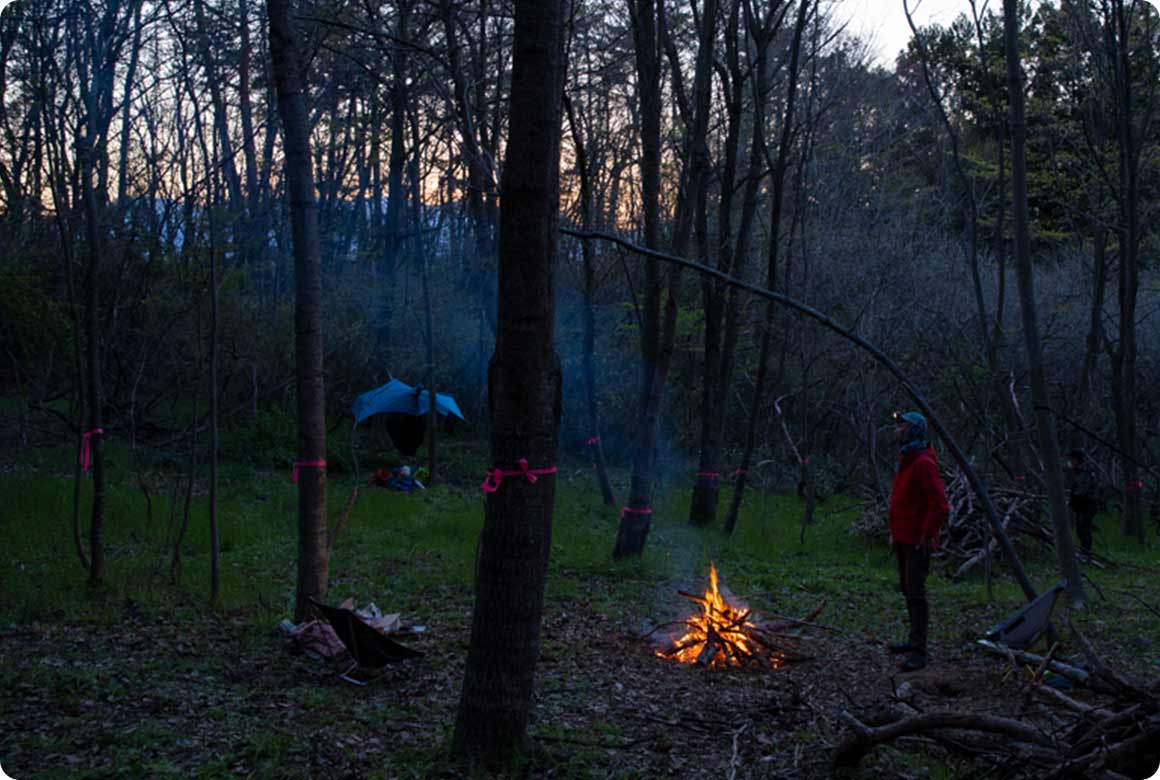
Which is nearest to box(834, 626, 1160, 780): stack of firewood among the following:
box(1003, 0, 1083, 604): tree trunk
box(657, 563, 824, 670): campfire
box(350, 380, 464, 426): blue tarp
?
box(657, 563, 824, 670): campfire

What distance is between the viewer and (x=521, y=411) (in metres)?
4.83

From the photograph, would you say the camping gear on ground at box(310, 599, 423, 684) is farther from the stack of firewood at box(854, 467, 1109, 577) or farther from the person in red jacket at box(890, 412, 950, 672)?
the stack of firewood at box(854, 467, 1109, 577)

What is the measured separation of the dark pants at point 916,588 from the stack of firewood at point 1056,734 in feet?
→ 7.18

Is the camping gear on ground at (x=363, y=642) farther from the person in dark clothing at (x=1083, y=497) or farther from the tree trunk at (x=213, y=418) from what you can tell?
the person in dark clothing at (x=1083, y=497)

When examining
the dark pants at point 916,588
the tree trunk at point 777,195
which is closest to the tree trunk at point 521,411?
the dark pants at point 916,588

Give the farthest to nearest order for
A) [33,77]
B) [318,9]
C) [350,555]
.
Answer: [350,555] < [318,9] < [33,77]

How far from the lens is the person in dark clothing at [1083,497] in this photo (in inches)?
563

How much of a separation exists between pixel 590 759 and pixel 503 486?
5.11 feet

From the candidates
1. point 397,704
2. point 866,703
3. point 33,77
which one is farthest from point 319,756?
point 33,77

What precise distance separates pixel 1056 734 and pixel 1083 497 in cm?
1109

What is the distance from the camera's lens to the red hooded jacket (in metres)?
7.28

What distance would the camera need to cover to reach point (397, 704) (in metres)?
6.19

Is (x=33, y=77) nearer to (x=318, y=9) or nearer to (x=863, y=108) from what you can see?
(x=318, y=9)

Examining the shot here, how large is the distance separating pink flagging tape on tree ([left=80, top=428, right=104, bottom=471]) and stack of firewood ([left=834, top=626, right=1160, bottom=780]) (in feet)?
21.2
